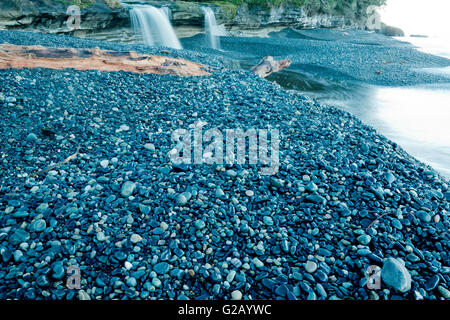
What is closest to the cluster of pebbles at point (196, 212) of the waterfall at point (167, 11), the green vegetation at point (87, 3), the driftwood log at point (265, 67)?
the driftwood log at point (265, 67)

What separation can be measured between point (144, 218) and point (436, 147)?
7.93m

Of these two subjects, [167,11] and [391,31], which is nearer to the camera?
[167,11]

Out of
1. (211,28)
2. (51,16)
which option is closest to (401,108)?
(211,28)

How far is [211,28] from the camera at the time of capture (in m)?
21.4

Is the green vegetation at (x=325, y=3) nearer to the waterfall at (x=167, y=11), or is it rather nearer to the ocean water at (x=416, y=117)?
the waterfall at (x=167, y=11)

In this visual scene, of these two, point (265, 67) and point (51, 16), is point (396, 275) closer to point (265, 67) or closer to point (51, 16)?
point (265, 67)

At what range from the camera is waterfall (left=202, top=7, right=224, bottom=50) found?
20.7 m

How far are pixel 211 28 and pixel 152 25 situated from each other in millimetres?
5473

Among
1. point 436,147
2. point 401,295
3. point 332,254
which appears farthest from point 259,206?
point 436,147

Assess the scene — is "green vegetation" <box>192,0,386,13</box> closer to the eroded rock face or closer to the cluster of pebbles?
the eroded rock face

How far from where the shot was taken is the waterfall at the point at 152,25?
17.2 m

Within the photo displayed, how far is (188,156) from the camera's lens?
393cm

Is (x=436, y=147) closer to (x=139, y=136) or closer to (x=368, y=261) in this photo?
(x=368, y=261)

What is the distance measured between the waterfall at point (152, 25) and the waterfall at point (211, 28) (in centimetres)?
324
